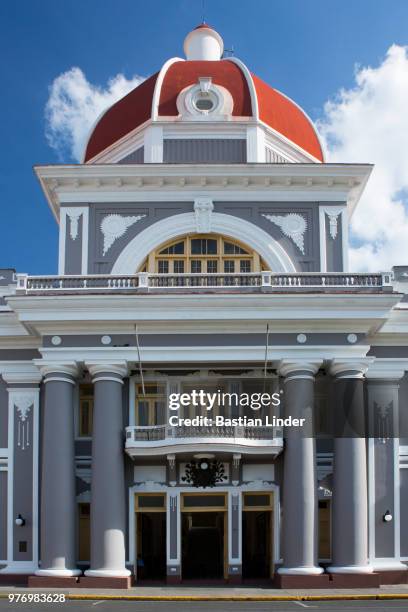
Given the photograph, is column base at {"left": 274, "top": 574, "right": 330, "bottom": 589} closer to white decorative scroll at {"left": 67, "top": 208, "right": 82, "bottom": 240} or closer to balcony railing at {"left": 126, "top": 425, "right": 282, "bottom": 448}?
balcony railing at {"left": 126, "top": 425, "right": 282, "bottom": 448}

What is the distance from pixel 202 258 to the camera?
33.7 m

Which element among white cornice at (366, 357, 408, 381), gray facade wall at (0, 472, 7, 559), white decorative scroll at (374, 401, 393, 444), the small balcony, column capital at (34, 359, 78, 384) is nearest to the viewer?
the small balcony

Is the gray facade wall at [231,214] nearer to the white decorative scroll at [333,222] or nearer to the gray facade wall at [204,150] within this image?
the white decorative scroll at [333,222]

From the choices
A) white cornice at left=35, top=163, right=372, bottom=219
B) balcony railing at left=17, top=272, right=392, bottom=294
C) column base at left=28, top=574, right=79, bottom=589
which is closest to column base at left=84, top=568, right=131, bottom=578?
column base at left=28, top=574, right=79, bottom=589

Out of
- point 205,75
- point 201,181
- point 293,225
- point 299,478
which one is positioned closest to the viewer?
point 299,478

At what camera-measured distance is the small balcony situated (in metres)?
29.0

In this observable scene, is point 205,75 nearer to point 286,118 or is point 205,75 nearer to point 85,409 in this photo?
point 286,118

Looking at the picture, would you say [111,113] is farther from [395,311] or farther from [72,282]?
[395,311]

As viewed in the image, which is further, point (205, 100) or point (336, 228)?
point (205, 100)

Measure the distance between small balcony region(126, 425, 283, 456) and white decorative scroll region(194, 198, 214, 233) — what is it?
7744 millimetres

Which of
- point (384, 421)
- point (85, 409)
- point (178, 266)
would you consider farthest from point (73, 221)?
point (384, 421)

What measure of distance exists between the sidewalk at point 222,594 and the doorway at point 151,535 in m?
2.15

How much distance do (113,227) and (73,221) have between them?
1.47 metres

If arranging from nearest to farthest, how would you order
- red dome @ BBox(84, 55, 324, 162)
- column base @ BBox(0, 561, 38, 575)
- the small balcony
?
the small balcony
column base @ BBox(0, 561, 38, 575)
red dome @ BBox(84, 55, 324, 162)
